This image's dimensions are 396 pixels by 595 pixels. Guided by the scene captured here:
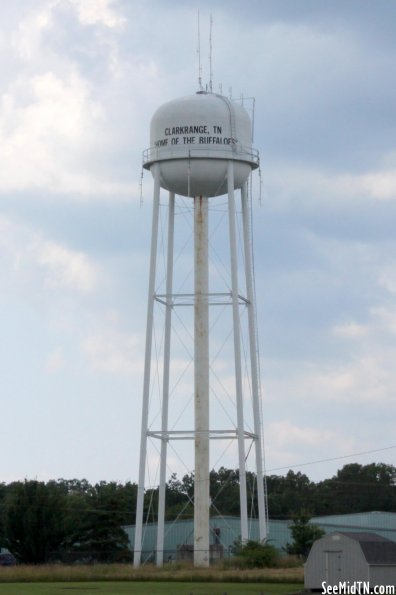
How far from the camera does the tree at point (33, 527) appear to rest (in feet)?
257

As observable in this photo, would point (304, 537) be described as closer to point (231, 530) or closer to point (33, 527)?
point (231, 530)

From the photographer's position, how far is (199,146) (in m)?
65.0

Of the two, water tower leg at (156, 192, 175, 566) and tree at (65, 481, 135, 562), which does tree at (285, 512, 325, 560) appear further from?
tree at (65, 481, 135, 562)

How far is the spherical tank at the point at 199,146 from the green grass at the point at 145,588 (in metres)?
18.0

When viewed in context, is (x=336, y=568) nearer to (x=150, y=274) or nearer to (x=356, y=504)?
(x=150, y=274)

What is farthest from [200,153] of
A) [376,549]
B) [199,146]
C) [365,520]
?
[365,520]

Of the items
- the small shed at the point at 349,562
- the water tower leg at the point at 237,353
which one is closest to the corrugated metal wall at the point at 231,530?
the water tower leg at the point at 237,353

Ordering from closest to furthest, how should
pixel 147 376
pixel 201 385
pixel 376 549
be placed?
pixel 376 549, pixel 147 376, pixel 201 385

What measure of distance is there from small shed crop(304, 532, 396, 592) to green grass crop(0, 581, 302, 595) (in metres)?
0.90

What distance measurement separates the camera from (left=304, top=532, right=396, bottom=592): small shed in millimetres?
52750

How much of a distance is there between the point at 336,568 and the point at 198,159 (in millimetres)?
20345

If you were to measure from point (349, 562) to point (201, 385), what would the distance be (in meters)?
13.8

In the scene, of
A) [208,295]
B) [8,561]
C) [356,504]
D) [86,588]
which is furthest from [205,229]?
[356,504]

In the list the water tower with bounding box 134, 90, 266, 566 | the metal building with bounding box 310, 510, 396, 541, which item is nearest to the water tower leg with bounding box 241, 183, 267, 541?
the water tower with bounding box 134, 90, 266, 566
